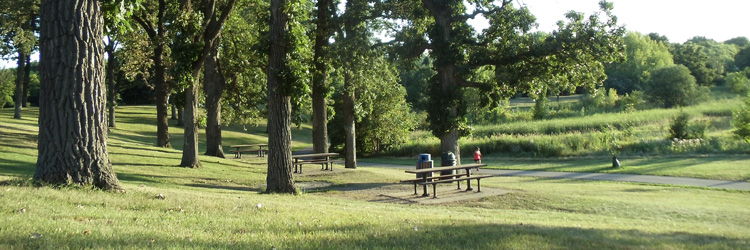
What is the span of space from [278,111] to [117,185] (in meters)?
5.53

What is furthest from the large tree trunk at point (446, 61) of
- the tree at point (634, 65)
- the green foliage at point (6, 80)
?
the tree at point (634, 65)

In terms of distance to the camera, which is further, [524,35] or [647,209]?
[524,35]

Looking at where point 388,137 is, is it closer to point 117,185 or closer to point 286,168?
point 286,168

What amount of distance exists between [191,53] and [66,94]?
11.6m

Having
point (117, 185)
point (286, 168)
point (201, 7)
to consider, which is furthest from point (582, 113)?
point (117, 185)

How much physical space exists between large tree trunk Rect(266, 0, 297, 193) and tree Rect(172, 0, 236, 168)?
21.7 feet

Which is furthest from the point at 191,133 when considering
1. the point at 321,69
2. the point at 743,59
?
the point at 743,59

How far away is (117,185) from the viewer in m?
9.10

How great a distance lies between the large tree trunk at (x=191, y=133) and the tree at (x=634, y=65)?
257ft

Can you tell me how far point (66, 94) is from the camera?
8.52 metres

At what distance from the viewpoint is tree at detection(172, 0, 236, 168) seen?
64.7ft

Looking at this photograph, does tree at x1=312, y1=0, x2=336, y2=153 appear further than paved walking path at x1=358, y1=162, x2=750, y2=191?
Yes

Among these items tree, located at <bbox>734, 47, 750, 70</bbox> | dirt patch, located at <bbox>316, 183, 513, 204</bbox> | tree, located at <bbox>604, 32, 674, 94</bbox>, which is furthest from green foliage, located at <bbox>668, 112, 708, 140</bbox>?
tree, located at <bbox>734, 47, 750, 70</bbox>

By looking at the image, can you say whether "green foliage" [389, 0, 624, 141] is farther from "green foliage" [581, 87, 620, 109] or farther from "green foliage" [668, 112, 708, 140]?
"green foliage" [581, 87, 620, 109]
